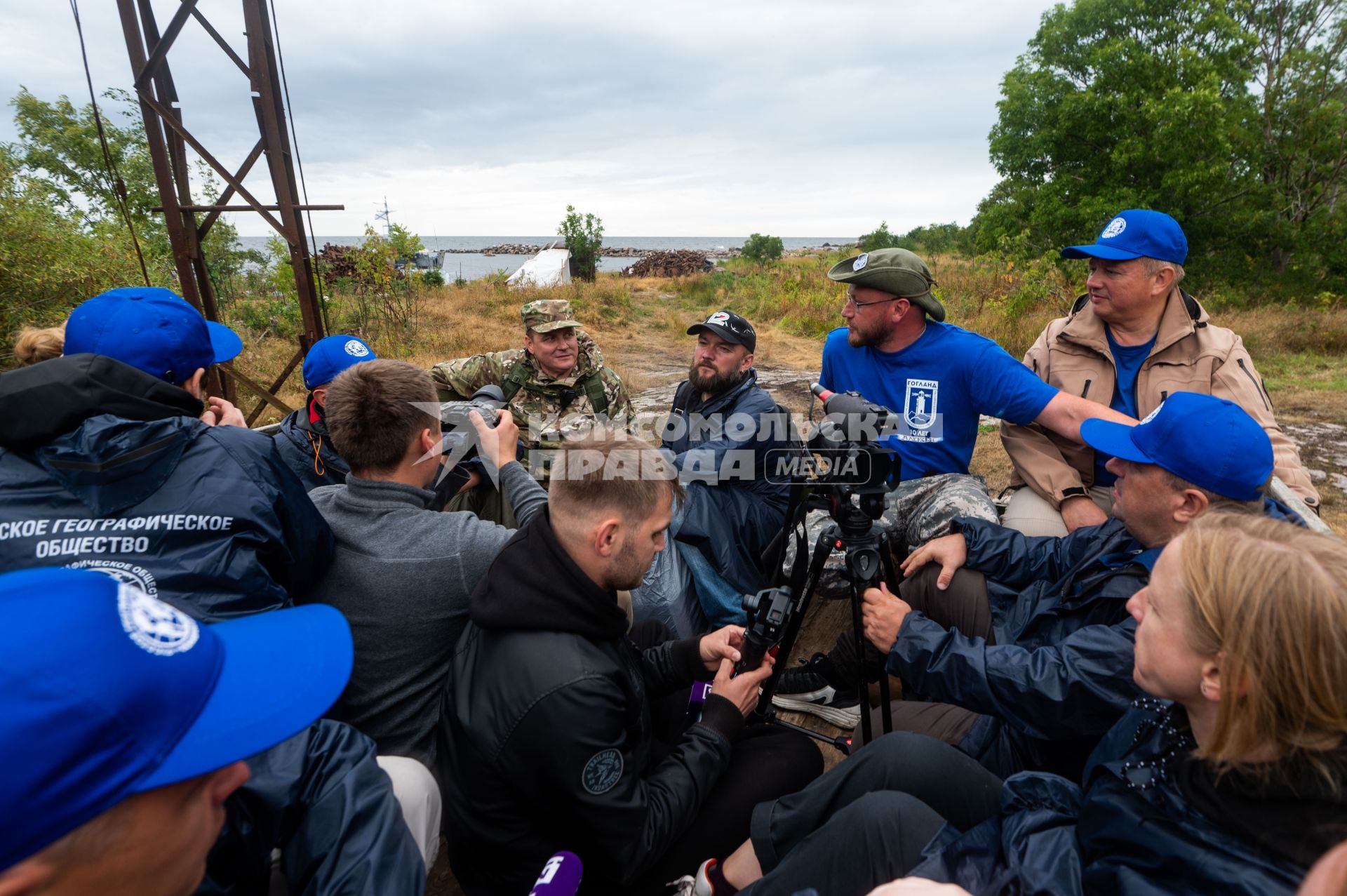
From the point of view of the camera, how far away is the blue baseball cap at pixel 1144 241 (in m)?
2.74

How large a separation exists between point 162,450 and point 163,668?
1.07 m

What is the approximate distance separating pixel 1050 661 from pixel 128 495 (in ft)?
7.33

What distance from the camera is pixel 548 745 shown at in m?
1.39

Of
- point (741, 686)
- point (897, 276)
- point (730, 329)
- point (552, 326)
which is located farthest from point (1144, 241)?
point (552, 326)

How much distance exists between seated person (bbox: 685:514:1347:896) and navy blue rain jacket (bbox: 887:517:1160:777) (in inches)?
7.1

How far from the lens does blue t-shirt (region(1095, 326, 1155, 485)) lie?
9.50 feet

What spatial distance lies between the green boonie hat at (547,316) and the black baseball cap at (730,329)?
0.93 m

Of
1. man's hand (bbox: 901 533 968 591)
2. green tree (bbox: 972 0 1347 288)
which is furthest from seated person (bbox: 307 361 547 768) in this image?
green tree (bbox: 972 0 1347 288)

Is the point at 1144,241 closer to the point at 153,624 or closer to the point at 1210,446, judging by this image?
the point at 1210,446

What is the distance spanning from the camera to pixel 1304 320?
1002 centimetres

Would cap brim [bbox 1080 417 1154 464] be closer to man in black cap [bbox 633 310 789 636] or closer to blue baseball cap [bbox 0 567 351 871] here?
man in black cap [bbox 633 310 789 636]

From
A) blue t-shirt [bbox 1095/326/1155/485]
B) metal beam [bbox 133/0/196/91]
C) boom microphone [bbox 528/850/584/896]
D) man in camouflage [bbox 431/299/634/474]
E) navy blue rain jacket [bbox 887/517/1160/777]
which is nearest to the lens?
boom microphone [bbox 528/850/584/896]

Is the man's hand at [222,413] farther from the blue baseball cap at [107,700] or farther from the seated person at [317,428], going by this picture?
the blue baseball cap at [107,700]

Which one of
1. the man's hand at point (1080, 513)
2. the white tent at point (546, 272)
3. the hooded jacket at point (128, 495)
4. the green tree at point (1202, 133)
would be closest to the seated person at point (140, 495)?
the hooded jacket at point (128, 495)
